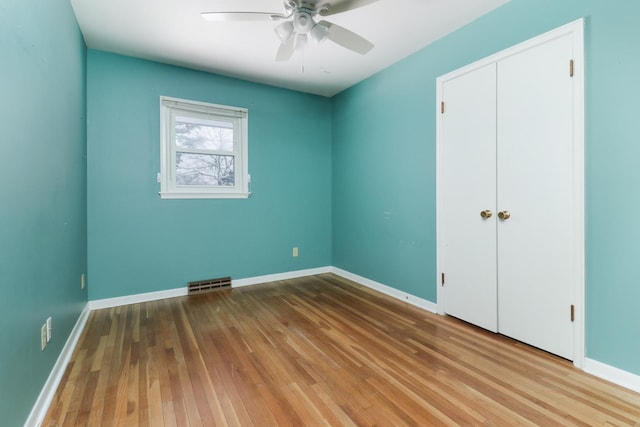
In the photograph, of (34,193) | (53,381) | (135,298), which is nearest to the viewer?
(34,193)

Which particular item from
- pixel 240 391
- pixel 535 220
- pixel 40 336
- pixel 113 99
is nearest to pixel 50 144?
pixel 40 336

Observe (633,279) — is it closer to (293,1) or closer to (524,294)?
(524,294)

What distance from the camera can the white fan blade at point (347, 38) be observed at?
206 cm

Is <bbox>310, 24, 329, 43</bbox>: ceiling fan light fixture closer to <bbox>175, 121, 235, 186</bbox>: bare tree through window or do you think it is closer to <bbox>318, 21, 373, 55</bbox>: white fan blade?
<bbox>318, 21, 373, 55</bbox>: white fan blade

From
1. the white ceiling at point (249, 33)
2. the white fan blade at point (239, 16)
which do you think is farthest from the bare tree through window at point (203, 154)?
the white fan blade at point (239, 16)

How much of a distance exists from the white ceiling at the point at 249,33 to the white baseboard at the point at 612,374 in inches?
102

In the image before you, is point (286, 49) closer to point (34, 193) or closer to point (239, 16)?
point (239, 16)

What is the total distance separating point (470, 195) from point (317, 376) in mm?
1928

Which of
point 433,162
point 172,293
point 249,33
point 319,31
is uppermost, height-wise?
point 249,33

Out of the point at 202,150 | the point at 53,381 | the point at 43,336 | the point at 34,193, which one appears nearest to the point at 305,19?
the point at 34,193

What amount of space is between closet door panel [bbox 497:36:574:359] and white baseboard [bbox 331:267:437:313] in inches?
27.2

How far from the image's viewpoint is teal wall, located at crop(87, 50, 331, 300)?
3078 mm

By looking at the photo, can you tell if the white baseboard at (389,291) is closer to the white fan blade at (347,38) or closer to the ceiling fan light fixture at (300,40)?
the white fan blade at (347,38)

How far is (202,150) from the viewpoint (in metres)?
3.60
